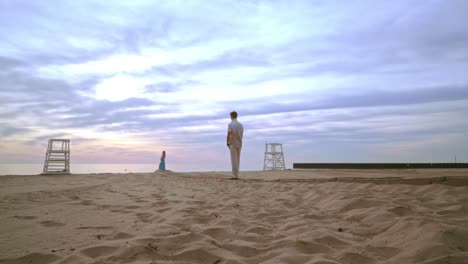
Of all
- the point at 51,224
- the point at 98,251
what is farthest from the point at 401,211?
the point at 51,224

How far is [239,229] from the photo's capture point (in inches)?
104

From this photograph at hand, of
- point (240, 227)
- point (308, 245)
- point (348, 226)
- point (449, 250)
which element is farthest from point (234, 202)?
point (449, 250)

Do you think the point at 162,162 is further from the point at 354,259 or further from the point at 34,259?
the point at 354,259

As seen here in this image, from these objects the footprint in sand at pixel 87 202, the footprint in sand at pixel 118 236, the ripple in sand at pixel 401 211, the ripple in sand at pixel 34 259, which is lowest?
the ripple in sand at pixel 34 259

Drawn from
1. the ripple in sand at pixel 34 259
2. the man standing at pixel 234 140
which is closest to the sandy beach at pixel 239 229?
the ripple in sand at pixel 34 259

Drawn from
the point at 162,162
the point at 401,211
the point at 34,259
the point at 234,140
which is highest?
the point at 234,140

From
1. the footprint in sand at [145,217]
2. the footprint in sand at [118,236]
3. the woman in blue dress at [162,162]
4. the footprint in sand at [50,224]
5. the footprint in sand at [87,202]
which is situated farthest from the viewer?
A: the woman in blue dress at [162,162]

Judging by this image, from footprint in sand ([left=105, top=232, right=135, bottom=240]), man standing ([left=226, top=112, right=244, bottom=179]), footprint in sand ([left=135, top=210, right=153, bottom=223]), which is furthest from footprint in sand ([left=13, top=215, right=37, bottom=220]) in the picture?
man standing ([left=226, top=112, right=244, bottom=179])

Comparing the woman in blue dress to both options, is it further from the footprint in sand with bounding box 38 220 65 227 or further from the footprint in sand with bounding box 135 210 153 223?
the footprint in sand with bounding box 38 220 65 227

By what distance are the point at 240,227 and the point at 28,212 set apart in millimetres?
2237

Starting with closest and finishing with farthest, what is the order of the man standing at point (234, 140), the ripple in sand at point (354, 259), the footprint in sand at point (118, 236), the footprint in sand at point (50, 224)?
the ripple in sand at point (354, 259) < the footprint in sand at point (118, 236) < the footprint in sand at point (50, 224) < the man standing at point (234, 140)

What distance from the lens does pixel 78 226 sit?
2.73 metres

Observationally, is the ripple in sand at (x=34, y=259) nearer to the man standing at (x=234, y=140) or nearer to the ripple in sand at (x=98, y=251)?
the ripple in sand at (x=98, y=251)

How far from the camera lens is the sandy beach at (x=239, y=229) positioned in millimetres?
1940
